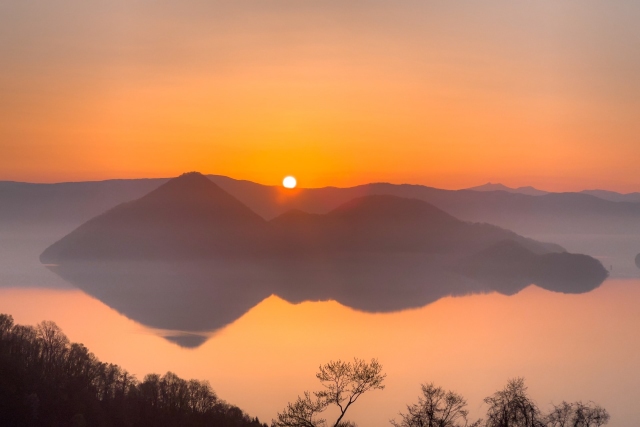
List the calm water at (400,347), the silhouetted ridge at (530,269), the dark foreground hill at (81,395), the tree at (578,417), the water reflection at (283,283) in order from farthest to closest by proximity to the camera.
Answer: the silhouetted ridge at (530,269)
the water reflection at (283,283)
the calm water at (400,347)
the dark foreground hill at (81,395)
the tree at (578,417)

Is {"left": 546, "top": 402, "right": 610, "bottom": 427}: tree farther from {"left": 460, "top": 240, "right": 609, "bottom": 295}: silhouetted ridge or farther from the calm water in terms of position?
{"left": 460, "top": 240, "right": 609, "bottom": 295}: silhouetted ridge

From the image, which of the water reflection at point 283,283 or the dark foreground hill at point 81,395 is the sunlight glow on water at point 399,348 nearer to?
the water reflection at point 283,283

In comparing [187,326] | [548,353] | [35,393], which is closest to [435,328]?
[548,353]

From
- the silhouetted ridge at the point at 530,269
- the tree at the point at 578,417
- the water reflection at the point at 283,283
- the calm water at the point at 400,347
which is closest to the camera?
the tree at the point at 578,417

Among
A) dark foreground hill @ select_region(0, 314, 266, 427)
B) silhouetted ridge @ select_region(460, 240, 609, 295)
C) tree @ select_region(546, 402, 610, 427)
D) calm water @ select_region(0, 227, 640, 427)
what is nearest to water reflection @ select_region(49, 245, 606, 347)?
silhouetted ridge @ select_region(460, 240, 609, 295)

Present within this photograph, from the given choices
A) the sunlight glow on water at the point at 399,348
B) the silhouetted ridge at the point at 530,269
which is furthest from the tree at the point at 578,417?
the silhouetted ridge at the point at 530,269

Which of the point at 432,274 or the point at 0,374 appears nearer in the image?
the point at 0,374

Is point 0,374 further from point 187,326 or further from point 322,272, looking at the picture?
point 322,272

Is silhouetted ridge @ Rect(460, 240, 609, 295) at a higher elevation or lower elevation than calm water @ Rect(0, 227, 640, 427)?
higher

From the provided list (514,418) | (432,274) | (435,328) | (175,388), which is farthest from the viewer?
(432,274)
